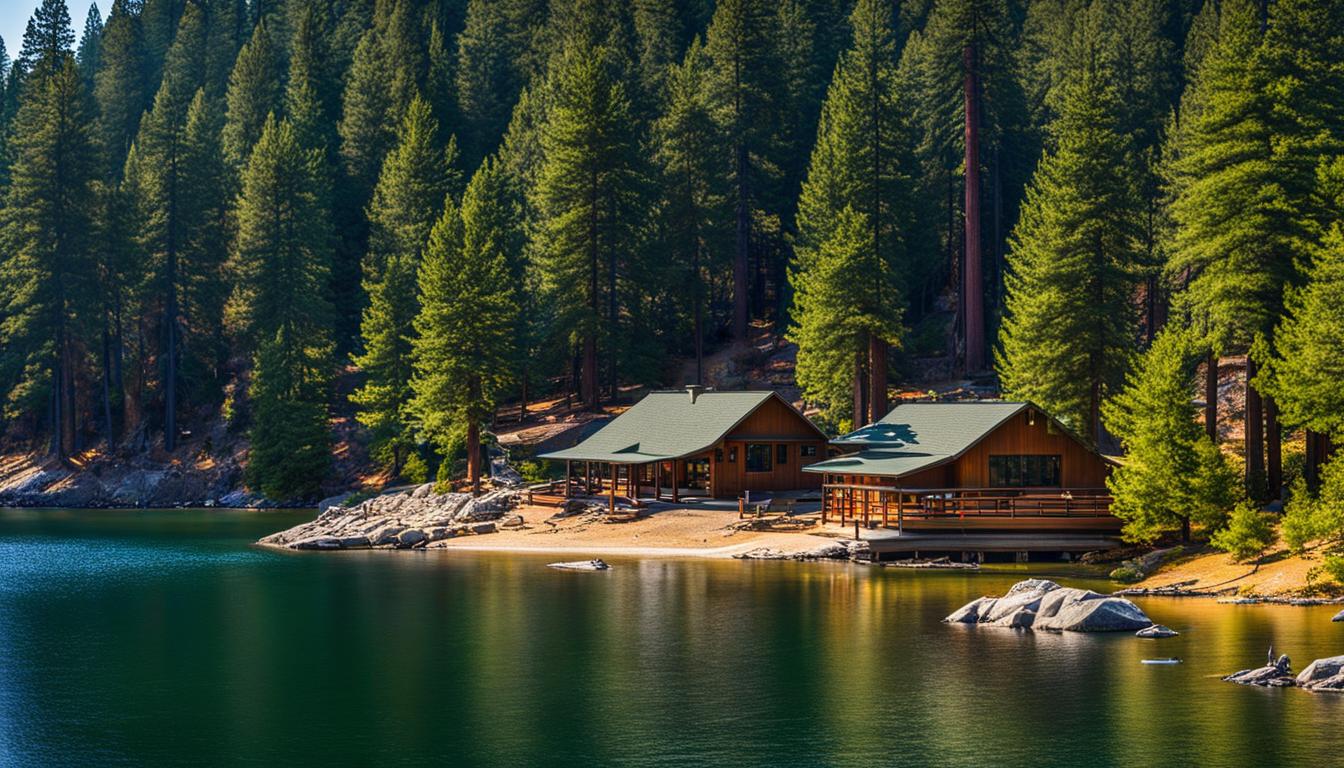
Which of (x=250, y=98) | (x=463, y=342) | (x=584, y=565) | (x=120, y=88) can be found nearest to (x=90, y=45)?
(x=120, y=88)

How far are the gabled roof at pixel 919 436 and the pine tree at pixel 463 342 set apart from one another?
852 inches

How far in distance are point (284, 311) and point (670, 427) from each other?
34.5 meters

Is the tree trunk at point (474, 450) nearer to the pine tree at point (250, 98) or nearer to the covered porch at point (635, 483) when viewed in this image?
the covered porch at point (635, 483)

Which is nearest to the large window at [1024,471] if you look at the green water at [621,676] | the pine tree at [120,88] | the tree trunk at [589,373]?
the green water at [621,676]

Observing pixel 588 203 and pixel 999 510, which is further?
pixel 588 203

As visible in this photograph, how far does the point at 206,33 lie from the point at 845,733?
435ft

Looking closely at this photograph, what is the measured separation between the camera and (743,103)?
8856 cm

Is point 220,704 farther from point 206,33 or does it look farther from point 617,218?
A: point 206,33

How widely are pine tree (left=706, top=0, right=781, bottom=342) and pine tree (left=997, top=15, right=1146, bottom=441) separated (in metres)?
29.8

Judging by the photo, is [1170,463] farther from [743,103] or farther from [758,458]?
[743,103]

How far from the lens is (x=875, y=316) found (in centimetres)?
6825

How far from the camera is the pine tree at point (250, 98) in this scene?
11050 centimetres

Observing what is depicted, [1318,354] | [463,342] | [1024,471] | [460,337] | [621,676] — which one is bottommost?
[621,676]

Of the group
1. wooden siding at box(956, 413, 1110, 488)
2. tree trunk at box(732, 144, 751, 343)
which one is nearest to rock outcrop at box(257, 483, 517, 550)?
wooden siding at box(956, 413, 1110, 488)
